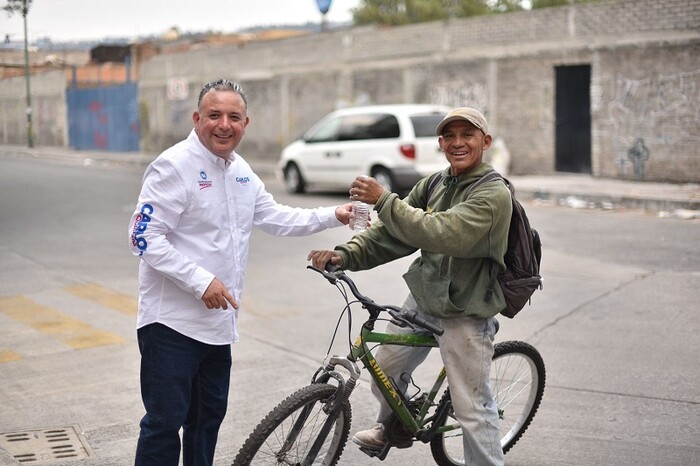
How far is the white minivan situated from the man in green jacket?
1205 cm

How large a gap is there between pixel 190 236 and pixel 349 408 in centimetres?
100

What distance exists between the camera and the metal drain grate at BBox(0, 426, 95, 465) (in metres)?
4.59

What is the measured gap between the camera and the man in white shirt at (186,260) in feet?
11.4

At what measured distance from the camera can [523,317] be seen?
764 cm

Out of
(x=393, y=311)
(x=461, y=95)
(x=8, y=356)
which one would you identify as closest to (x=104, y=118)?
(x=461, y=95)

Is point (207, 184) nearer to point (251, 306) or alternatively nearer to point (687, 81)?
point (251, 306)

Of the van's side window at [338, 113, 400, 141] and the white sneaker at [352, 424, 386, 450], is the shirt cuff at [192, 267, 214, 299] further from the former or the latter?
the van's side window at [338, 113, 400, 141]

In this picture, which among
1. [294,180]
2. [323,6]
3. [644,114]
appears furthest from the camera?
[323,6]

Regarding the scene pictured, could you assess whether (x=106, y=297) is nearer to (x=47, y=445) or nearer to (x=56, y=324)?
(x=56, y=324)

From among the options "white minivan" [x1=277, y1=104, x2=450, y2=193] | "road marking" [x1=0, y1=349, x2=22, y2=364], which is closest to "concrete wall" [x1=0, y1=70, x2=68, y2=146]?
"white minivan" [x1=277, y1=104, x2=450, y2=193]

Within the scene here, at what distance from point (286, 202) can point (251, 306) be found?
8.92 metres

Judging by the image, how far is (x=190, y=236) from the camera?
3.61m

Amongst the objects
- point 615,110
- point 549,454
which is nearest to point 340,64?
point 615,110

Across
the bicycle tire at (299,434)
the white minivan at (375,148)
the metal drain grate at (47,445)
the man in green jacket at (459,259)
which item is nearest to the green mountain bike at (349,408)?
the bicycle tire at (299,434)
